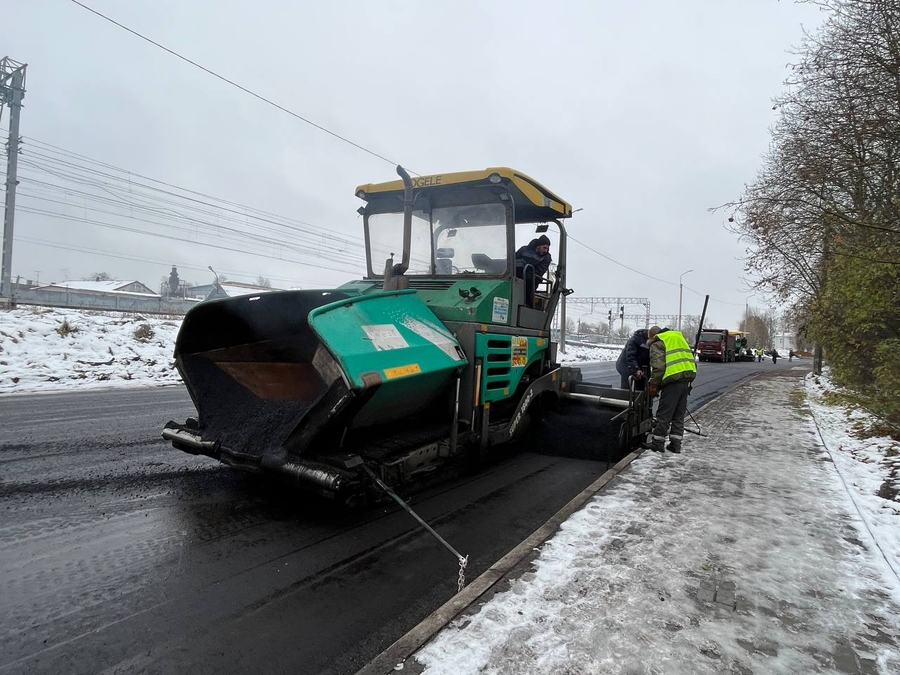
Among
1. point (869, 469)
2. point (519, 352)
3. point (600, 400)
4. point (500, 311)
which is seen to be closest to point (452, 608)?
point (500, 311)

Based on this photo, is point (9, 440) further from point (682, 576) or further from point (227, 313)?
point (682, 576)

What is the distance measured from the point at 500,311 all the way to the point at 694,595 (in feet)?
8.63

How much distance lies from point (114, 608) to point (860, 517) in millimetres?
5094

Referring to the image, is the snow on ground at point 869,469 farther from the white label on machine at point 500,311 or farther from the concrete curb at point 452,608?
the white label on machine at point 500,311

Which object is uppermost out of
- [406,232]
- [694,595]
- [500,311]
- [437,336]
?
[406,232]

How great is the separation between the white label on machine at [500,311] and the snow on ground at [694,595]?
1.72 meters

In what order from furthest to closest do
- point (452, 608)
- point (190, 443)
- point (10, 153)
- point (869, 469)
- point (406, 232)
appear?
point (10, 153)
point (869, 469)
point (406, 232)
point (190, 443)
point (452, 608)

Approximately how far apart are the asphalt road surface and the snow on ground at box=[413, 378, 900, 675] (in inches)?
19.2

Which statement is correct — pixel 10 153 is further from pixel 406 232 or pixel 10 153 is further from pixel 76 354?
pixel 406 232

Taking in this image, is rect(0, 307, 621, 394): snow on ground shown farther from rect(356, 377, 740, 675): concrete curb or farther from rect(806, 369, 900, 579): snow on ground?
rect(806, 369, 900, 579): snow on ground

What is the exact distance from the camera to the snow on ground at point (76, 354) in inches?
413

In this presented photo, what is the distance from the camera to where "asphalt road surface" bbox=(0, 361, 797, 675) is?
215 cm

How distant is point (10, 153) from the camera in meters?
17.7

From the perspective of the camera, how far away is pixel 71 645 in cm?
210
